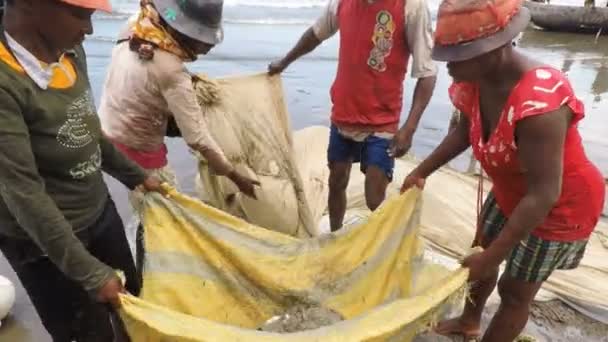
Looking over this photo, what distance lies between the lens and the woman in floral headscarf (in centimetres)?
201

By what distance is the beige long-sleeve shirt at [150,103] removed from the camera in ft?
6.73

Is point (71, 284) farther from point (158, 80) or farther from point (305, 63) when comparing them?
point (305, 63)

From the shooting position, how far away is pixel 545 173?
157 centimetres

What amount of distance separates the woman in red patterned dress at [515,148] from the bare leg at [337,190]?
892mm

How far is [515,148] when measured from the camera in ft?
5.41

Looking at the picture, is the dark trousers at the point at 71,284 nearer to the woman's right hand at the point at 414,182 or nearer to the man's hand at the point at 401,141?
the woman's right hand at the point at 414,182

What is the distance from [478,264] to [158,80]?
1.30 meters

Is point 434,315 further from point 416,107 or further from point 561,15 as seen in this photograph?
point 561,15

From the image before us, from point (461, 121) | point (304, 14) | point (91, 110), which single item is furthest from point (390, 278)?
point (304, 14)

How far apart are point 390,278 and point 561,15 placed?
12570mm

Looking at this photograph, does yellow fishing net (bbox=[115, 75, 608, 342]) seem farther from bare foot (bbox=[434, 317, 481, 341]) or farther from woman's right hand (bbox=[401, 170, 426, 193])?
bare foot (bbox=[434, 317, 481, 341])

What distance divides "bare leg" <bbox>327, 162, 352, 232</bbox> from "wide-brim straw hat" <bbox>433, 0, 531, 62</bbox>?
1.49 m

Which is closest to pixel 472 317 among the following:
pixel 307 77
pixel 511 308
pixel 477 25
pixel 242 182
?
pixel 511 308

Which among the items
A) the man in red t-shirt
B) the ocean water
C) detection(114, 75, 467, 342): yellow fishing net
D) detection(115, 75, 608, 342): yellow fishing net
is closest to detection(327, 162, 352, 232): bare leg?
the man in red t-shirt
